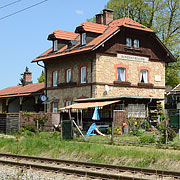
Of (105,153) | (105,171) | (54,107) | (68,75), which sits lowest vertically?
(105,171)

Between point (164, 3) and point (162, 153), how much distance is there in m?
33.0

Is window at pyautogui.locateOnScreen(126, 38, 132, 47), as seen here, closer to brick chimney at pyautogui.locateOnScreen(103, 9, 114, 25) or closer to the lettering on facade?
the lettering on facade

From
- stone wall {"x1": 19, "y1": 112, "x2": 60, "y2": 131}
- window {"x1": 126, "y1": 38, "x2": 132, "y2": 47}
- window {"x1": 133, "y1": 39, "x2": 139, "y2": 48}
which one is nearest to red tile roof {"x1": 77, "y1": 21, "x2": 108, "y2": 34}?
window {"x1": 126, "y1": 38, "x2": 132, "y2": 47}

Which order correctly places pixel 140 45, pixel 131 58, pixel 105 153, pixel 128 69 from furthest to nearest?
1. pixel 140 45
2. pixel 131 58
3. pixel 128 69
4. pixel 105 153

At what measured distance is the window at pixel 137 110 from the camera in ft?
86.8

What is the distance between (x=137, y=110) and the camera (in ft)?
88.5

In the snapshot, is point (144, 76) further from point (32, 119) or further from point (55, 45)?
point (32, 119)

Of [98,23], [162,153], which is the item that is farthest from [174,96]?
[162,153]

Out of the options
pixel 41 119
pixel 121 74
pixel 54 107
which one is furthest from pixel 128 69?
pixel 41 119

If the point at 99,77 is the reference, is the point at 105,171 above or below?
below

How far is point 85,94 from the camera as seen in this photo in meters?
32.6

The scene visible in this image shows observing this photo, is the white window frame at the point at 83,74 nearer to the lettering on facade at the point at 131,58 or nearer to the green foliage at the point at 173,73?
the lettering on facade at the point at 131,58

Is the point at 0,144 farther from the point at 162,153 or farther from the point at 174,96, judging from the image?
the point at 174,96

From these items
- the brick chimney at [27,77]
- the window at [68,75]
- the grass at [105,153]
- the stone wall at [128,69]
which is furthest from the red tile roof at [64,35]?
the grass at [105,153]
